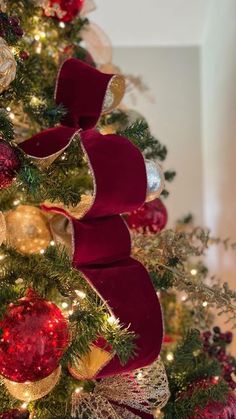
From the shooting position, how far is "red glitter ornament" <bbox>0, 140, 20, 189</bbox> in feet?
1.65

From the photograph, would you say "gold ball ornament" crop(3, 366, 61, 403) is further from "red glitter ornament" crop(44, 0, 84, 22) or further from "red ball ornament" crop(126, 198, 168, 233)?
"red glitter ornament" crop(44, 0, 84, 22)

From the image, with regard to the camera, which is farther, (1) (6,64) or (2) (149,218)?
(2) (149,218)

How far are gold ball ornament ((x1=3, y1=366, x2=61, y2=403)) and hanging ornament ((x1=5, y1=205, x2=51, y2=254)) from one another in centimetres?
19

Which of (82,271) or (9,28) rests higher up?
(9,28)

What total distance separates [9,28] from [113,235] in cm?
30

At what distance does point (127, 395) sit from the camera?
584 mm

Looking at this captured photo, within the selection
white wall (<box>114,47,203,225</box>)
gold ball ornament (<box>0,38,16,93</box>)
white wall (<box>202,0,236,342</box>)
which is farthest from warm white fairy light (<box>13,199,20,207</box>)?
white wall (<box>114,47,203,225</box>)

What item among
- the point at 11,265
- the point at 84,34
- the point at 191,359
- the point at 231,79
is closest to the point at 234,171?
the point at 231,79

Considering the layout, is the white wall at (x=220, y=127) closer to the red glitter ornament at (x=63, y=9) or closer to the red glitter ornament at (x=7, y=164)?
the red glitter ornament at (x=63, y=9)

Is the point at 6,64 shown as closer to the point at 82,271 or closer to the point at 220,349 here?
the point at 82,271

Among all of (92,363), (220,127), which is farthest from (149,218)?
(220,127)

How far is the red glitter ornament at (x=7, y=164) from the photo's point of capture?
503 mm

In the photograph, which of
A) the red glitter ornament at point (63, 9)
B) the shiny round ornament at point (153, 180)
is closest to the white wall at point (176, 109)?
the red glitter ornament at point (63, 9)

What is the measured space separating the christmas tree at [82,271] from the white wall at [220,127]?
56 centimetres
